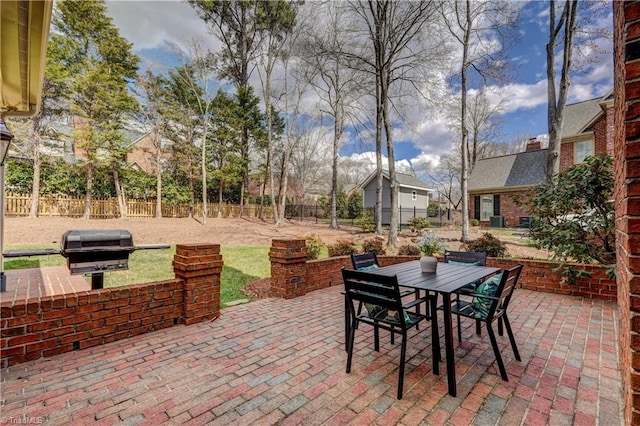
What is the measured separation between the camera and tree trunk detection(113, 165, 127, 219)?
1467 centimetres

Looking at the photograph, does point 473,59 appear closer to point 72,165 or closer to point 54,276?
point 54,276

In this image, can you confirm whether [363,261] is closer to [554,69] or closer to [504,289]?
[504,289]

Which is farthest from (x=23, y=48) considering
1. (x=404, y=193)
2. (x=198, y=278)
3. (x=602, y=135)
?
(x=404, y=193)

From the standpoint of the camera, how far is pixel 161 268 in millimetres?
6246

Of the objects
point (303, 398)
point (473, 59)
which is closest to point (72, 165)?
point (303, 398)

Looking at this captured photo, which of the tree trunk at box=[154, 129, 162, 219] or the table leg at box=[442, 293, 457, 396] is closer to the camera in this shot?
the table leg at box=[442, 293, 457, 396]

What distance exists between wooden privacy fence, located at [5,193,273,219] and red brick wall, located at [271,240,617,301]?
47.0ft

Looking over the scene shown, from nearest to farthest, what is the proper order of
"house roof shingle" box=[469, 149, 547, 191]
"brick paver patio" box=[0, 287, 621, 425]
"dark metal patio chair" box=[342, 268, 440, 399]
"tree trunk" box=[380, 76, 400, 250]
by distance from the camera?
1. "brick paver patio" box=[0, 287, 621, 425]
2. "dark metal patio chair" box=[342, 268, 440, 399]
3. "tree trunk" box=[380, 76, 400, 250]
4. "house roof shingle" box=[469, 149, 547, 191]

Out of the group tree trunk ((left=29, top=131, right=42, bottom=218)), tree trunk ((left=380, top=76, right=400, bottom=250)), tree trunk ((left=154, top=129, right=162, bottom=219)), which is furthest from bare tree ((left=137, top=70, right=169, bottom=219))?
tree trunk ((left=380, top=76, right=400, bottom=250))

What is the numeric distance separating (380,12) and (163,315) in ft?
34.5

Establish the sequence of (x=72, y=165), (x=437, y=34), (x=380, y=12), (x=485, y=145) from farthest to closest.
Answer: (x=485, y=145)
(x=72, y=165)
(x=437, y=34)
(x=380, y=12)

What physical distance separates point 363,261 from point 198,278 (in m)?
2.17

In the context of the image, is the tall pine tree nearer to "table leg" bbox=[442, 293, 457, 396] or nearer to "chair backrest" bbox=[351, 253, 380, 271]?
"chair backrest" bbox=[351, 253, 380, 271]

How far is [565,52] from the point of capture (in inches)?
333
